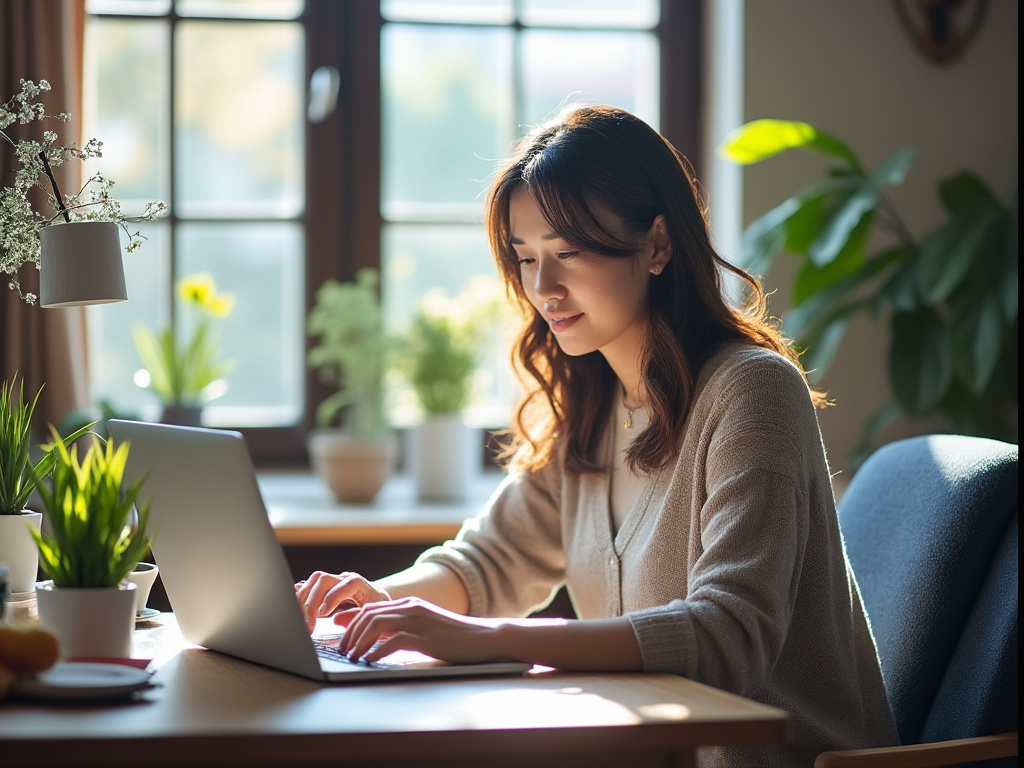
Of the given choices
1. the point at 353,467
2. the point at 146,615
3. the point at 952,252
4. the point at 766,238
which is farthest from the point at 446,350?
the point at 146,615

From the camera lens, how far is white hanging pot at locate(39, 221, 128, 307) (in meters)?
1.28

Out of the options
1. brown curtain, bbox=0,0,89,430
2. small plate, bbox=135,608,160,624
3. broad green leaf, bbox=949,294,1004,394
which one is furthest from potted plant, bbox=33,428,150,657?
broad green leaf, bbox=949,294,1004,394

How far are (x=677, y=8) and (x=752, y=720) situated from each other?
2.53 meters

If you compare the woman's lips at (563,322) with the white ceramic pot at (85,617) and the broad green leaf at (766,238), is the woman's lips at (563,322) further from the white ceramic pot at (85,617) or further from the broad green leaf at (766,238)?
the broad green leaf at (766,238)

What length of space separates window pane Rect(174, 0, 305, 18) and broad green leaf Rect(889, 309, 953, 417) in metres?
1.69

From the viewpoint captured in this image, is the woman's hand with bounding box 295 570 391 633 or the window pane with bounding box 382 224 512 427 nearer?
the woman's hand with bounding box 295 570 391 633

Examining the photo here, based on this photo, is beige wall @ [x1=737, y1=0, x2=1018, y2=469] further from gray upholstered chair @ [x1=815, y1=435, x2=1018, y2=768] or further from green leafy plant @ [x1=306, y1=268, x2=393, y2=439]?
gray upholstered chair @ [x1=815, y1=435, x2=1018, y2=768]

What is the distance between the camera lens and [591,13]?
3102 mm

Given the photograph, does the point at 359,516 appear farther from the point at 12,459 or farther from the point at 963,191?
the point at 963,191

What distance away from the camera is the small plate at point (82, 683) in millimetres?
929

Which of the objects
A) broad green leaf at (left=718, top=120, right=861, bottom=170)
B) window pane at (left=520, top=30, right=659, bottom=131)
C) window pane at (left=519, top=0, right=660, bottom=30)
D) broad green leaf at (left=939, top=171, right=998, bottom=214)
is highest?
window pane at (left=519, top=0, right=660, bottom=30)

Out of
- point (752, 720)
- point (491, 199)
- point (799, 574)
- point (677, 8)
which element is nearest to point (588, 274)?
point (491, 199)

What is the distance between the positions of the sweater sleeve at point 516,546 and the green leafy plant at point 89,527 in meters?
0.64

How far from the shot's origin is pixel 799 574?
1.26m
